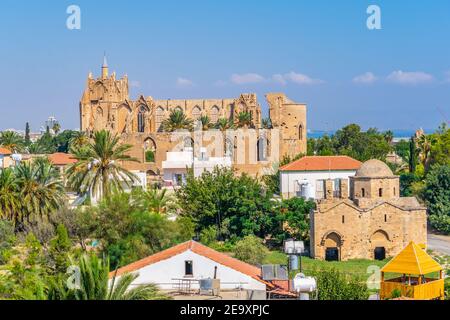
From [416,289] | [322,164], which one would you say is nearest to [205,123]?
[322,164]

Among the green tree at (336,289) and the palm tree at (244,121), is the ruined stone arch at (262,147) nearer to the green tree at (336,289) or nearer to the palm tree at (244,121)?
the palm tree at (244,121)

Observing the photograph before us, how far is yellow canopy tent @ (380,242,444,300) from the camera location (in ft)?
68.8

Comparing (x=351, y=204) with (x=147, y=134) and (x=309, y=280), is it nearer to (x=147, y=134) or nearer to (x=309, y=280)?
(x=309, y=280)

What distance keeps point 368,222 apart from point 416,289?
1714 cm

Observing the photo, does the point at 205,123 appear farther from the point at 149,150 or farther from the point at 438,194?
the point at 438,194

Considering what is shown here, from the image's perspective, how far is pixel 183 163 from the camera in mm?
59844

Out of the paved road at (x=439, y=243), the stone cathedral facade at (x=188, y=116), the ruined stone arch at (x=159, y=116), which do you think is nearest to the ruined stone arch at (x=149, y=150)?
the stone cathedral facade at (x=188, y=116)

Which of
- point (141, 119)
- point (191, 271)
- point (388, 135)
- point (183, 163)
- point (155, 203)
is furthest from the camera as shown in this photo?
point (388, 135)

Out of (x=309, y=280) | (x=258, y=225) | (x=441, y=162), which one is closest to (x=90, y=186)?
(x=258, y=225)

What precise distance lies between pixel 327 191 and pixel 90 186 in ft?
37.9

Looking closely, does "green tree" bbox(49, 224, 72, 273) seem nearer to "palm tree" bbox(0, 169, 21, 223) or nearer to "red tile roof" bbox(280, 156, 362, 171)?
"palm tree" bbox(0, 169, 21, 223)

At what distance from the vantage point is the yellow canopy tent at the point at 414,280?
20984 mm
